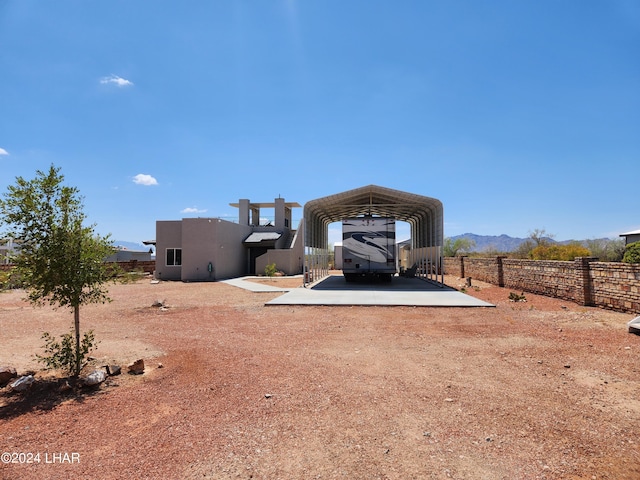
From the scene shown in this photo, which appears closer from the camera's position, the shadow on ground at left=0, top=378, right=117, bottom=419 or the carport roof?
the shadow on ground at left=0, top=378, right=117, bottom=419

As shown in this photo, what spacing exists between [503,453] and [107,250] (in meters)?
5.73

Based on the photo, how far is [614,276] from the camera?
10797 mm

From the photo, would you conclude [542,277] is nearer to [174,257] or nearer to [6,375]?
[6,375]

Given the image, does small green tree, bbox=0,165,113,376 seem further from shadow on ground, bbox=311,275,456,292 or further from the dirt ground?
shadow on ground, bbox=311,275,456,292

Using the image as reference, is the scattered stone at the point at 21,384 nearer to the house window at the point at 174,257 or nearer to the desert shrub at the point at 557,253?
the house window at the point at 174,257

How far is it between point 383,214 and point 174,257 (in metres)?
15.6

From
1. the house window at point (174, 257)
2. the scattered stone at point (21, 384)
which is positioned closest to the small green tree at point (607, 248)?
the house window at point (174, 257)

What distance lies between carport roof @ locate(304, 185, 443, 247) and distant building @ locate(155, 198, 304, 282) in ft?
12.2

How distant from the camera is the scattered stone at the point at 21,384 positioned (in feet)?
15.5

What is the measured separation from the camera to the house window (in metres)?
26.0

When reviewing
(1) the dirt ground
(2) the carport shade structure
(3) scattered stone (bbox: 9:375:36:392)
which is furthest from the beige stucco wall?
(3) scattered stone (bbox: 9:375:36:392)

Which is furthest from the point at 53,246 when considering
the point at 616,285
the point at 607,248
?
the point at 607,248

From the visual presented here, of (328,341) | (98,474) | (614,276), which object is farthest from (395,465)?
(614,276)

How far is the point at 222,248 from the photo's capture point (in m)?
26.0
